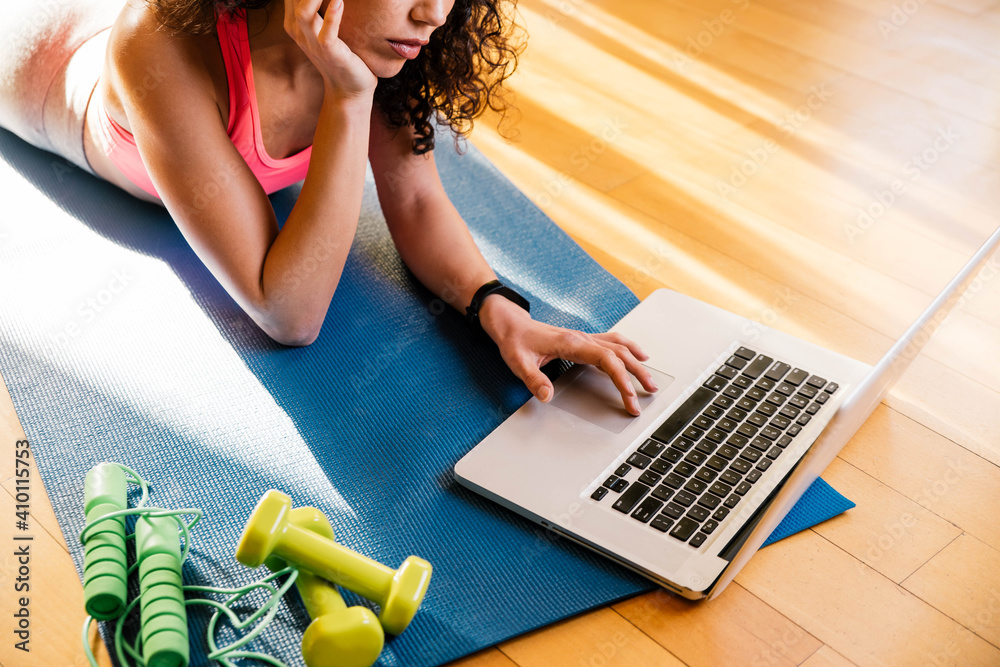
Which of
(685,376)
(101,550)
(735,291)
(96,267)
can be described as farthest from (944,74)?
(101,550)

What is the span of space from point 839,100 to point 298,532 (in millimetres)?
1545

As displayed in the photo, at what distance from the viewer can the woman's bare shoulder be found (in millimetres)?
947

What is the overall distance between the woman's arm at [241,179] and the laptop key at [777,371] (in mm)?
524

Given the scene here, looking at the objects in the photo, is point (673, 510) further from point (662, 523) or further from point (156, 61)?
point (156, 61)

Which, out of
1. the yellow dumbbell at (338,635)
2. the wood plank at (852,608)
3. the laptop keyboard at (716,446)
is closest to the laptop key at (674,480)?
the laptop keyboard at (716,446)

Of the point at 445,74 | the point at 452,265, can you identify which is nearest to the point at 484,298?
the point at 452,265

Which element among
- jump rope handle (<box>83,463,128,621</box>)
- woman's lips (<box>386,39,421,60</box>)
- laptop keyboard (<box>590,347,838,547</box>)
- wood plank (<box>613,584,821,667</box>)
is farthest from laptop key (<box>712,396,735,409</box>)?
jump rope handle (<box>83,463,128,621</box>)

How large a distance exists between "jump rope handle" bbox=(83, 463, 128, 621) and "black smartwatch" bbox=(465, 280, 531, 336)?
0.46 meters

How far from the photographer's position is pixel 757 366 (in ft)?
3.34

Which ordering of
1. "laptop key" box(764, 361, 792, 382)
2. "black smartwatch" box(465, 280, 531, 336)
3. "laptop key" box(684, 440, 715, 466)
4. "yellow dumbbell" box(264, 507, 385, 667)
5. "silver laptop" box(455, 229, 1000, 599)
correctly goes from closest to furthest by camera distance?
"yellow dumbbell" box(264, 507, 385, 667)
"silver laptop" box(455, 229, 1000, 599)
"laptop key" box(684, 440, 715, 466)
"laptop key" box(764, 361, 792, 382)
"black smartwatch" box(465, 280, 531, 336)

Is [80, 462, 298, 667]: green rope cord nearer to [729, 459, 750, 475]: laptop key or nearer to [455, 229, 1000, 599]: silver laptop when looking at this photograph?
[455, 229, 1000, 599]: silver laptop

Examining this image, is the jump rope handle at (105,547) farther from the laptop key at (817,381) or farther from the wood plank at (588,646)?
the laptop key at (817,381)

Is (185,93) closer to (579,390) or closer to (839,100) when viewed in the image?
(579,390)

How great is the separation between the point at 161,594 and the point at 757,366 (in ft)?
2.26
